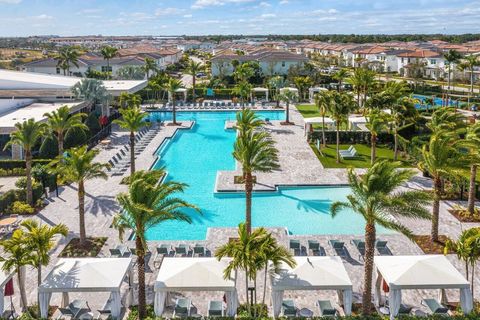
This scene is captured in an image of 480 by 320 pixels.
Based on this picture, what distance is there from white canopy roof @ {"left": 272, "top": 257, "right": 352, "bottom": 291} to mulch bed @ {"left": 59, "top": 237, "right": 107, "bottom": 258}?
882 centimetres

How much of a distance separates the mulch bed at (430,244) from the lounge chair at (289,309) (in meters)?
7.70

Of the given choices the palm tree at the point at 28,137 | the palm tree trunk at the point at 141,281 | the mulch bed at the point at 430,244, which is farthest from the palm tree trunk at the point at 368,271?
the palm tree at the point at 28,137

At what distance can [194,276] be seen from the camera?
14898 millimetres

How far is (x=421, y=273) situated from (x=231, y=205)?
12.9 metres

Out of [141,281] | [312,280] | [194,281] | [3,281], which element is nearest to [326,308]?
[312,280]

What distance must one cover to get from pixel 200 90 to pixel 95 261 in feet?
169

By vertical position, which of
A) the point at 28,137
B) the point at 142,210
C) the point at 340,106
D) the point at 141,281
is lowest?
the point at 141,281

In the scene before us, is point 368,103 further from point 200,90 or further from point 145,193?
point 200,90

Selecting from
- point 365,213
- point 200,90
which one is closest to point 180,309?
point 365,213

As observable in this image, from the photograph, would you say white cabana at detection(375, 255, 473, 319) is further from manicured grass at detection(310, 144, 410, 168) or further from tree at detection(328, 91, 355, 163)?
tree at detection(328, 91, 355, 163)

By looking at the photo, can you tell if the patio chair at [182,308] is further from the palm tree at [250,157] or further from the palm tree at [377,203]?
the palm tree at [377,203]

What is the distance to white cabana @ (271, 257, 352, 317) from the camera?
574 inches

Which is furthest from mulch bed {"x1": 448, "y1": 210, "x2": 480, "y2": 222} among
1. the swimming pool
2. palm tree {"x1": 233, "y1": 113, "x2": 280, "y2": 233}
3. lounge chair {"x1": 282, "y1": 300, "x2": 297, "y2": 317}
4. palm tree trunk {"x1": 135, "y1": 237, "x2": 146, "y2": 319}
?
palm tree trunk {"x1": 135, "y1": 237, "x2": 146, "y2": 319}

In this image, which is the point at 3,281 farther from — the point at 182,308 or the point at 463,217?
the point at 463,217
